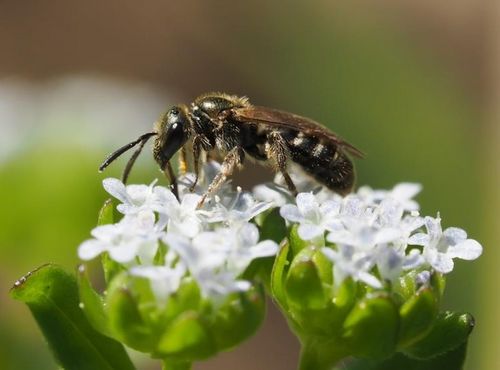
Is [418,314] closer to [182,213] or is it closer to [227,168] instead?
[182,213]

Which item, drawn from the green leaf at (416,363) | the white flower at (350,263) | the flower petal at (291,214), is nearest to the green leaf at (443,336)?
the green leaf at (416,363)

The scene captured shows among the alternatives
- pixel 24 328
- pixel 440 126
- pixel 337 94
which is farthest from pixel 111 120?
pixel 440 126

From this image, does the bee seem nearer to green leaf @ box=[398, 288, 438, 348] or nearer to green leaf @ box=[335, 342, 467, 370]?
green leaf @ box=[335, 342, 467, 370]

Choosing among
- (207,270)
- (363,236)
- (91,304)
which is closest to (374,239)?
(363,236)

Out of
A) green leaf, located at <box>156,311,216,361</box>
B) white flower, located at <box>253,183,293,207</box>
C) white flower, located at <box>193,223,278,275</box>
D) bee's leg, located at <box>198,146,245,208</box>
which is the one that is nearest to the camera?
green leaf, located at <box>156,311,216,361</box>

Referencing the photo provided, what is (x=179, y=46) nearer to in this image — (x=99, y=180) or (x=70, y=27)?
(x=70, y=27)

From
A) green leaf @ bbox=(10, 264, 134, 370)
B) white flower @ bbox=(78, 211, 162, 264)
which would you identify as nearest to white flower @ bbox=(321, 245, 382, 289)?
white flower @ bbox=(78, 211, 162, 264)
